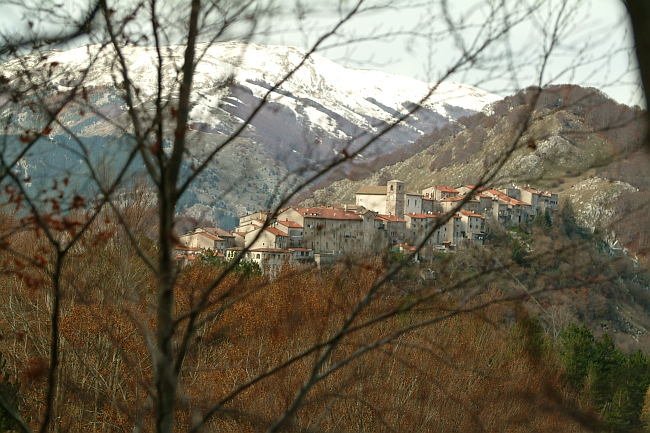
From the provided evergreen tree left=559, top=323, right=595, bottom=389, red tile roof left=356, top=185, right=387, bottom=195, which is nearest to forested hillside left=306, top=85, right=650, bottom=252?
evergreen tree left=559, top=323, right=595, bottom=389

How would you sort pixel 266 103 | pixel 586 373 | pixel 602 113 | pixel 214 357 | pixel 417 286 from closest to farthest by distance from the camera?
pixel 602 113
pixel 266 103
pixel 417 286
pixel 214 357
pixel 586 373

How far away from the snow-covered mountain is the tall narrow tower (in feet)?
201

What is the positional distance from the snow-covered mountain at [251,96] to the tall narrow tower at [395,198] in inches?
2416

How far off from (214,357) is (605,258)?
8939 millimetres

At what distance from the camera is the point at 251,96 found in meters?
2.73

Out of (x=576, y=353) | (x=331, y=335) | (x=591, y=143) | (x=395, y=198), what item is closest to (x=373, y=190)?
(x=395, y=198)

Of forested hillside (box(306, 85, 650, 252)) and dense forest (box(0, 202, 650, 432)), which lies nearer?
forested hillside (box(306, 85, 650, 252))

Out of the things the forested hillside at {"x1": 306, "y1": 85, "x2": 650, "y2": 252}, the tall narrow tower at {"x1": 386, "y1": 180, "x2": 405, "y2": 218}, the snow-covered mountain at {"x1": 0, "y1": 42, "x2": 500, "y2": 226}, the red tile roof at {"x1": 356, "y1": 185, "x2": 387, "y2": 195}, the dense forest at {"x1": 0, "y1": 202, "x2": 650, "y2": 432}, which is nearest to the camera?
the forested hillside at {"x1": 306, "y1": 85, "x2": 650, "y2": 252}

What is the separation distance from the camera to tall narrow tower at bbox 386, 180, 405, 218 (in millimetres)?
64438

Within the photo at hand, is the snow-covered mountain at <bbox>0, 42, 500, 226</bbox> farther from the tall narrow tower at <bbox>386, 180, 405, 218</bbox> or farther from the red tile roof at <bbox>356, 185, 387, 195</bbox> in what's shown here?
the red tile roof at <bbox>356, 185, 387, 195</bbox>

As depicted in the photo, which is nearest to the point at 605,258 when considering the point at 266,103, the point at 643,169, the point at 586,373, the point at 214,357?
the point at 643,169

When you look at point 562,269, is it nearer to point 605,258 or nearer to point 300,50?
point 605,258

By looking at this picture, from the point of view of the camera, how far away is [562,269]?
2180mm

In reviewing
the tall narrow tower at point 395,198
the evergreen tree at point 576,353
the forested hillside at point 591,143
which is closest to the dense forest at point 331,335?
the forested hillside at point 591,143
